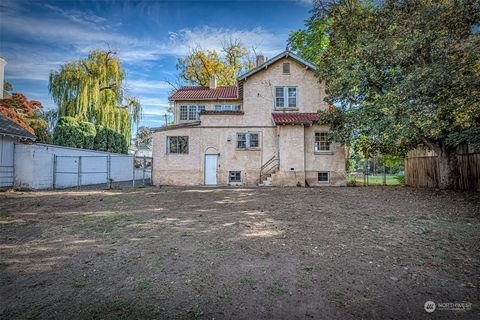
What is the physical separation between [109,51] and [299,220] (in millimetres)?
26782

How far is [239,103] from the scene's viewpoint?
73.0ft

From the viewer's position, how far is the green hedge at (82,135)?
2141cm

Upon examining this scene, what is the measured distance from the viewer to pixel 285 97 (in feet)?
62.6

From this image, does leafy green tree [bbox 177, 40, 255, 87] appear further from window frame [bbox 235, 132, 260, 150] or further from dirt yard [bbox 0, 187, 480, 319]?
dirt yard [bbox 0, 187, 480, 319]

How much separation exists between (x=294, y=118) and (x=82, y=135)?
19.5 m

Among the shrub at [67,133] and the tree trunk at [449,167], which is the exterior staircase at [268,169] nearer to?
the tree trunk at [449,167]

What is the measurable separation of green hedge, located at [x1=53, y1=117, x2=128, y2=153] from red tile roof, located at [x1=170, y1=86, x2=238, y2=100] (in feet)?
27.5

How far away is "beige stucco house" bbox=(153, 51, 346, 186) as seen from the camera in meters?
17.6

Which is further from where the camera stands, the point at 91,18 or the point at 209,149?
the point at 209,149

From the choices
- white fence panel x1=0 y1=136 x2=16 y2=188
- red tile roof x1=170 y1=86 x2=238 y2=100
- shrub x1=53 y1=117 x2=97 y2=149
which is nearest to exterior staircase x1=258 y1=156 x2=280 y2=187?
red tile roof x1=170 y1=86 x2=238 y2=100

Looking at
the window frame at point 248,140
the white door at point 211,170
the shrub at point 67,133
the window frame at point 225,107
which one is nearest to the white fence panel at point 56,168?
the shrub at point 67,133

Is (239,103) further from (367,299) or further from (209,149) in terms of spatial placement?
(367,299)

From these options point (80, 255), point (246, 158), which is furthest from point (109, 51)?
point (80, 255)

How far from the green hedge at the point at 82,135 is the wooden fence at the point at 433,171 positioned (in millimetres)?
27270
